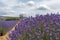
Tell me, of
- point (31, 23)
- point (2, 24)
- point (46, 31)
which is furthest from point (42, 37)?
point (2, 24)

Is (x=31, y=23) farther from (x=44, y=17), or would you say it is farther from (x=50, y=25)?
(x=50, y=25)

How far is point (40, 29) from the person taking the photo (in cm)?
340

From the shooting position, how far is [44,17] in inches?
150

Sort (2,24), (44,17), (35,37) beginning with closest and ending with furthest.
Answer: (35,37)
(44,17)
(2,24)

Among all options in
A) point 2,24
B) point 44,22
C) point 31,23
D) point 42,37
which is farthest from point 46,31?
point 2,24

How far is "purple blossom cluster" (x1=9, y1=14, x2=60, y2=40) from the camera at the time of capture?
3186 millimetres

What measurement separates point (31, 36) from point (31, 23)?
0.53m

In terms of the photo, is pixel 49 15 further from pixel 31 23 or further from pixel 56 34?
pixel 56 34

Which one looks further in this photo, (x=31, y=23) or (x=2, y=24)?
(x=2, y=24)

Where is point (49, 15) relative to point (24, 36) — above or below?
above

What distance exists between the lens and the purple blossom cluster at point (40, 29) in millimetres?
3186

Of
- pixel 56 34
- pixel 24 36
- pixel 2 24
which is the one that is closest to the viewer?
pixel 56 34

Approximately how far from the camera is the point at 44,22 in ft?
11.8

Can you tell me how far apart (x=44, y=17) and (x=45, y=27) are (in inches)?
19.3
